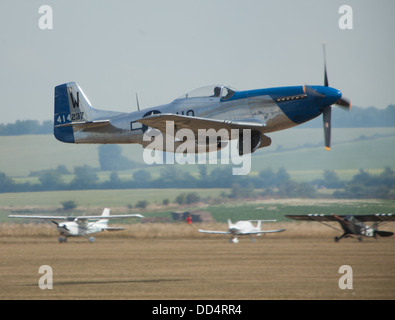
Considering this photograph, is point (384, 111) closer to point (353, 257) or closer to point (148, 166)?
point (148, 166)

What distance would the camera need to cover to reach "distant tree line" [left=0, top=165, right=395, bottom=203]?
48.7 metres

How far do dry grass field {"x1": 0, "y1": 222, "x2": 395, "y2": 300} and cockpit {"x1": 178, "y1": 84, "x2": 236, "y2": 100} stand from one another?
16.9ft

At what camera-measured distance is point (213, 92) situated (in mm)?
17891

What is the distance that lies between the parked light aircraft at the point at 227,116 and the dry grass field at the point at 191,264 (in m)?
3.85

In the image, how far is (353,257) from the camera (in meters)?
26.4

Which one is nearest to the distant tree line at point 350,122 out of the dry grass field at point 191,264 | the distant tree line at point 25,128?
the distant tree line at point 25,128

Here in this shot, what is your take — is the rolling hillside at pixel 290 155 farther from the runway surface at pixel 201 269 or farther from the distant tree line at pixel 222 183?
the runway surface at pixel 201 269

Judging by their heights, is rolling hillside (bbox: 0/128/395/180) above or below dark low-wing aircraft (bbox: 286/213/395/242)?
above

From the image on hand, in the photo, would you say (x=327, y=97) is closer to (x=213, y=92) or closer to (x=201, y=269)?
(x=213, y=92)

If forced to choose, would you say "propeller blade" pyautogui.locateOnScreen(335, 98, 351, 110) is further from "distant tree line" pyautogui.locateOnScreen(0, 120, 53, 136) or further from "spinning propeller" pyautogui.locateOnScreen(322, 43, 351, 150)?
"distant tree line" pyautogui.locateOnScreen(0, 120, 53, 136)

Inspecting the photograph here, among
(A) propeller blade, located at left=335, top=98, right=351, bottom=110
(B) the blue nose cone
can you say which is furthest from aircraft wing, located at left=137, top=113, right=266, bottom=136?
(A) propeller blade, located at left=335, top=98, right=351, bottom=110

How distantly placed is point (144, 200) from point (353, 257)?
25092 mm

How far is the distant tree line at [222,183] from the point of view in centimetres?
4866

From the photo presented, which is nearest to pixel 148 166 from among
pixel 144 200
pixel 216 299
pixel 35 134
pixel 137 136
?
pixel 144 200
